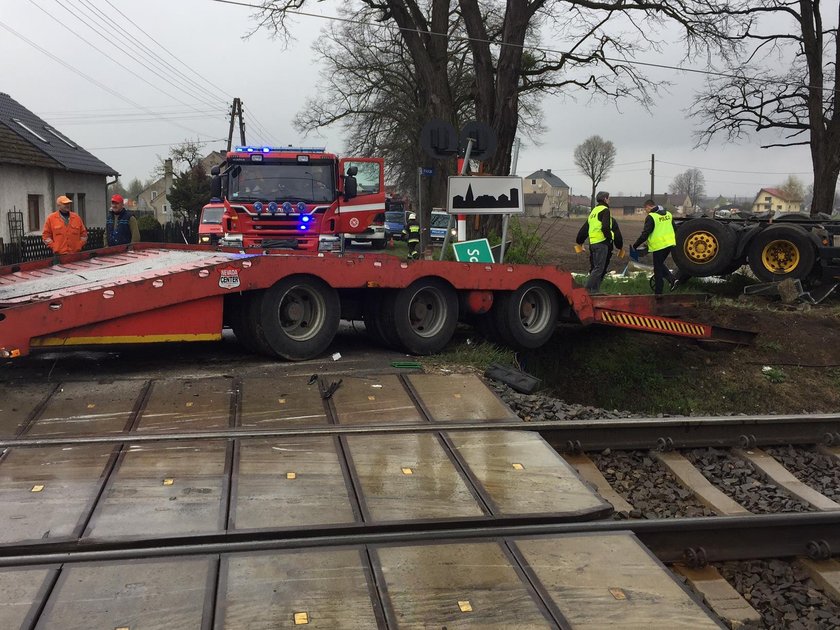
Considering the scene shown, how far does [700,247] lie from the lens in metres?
12.5

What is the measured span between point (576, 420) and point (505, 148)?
1218 cm

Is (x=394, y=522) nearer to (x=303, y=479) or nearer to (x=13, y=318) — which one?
(x=303, y=479)

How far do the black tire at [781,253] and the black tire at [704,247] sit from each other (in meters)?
0.41

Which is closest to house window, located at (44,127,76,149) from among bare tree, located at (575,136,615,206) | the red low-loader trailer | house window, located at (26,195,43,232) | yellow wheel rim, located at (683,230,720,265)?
house window, located at (26,195,43,232)

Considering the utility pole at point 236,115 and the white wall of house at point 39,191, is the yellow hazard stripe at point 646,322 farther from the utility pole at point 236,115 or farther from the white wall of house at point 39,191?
the utility pole at point 236,115

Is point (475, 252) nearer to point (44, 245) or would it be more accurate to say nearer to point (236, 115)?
point (44, 245)

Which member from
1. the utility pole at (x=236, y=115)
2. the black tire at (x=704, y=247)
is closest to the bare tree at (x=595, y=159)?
the utility pole at (x=236, y=115)

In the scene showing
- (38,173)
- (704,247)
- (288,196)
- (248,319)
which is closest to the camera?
(248,319)

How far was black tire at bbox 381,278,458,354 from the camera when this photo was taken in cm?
781

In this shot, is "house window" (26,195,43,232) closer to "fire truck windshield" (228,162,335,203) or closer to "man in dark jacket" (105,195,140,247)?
"man in dark jacket" (105,195,140,247)

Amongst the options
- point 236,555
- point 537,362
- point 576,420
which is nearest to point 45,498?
point 236,555

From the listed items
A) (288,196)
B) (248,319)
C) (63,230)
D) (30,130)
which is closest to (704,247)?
(288,196)

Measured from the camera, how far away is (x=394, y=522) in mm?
4199

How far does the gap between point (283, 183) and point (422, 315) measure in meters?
4.24
